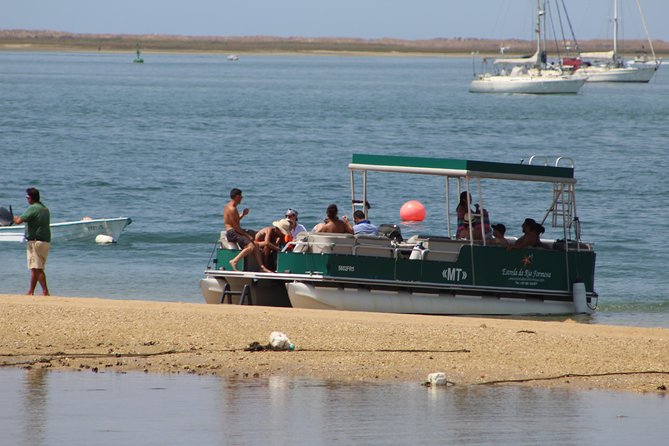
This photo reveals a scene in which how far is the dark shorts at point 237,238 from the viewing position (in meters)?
16.2

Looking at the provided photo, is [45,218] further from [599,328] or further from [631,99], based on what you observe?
[631,99]

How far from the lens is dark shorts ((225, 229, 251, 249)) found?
16203 millimetres

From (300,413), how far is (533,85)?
8631 cm

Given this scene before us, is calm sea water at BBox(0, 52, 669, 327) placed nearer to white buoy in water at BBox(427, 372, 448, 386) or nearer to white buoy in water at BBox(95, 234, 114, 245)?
white buoy in water at BBox(95, 234, 114, 245)

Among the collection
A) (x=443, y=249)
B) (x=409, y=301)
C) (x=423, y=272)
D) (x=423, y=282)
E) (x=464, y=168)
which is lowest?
(x=409, y=301)

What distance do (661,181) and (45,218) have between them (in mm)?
26561

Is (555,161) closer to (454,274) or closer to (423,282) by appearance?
(454,274)

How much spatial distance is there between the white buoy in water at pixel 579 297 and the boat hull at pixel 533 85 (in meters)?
79.1

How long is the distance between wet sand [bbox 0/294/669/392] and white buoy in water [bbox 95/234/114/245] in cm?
1009

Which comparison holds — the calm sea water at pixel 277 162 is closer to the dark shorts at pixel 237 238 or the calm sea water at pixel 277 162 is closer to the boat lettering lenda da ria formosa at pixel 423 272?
the boat lettering lenda da ria formosa at pixel 423 272

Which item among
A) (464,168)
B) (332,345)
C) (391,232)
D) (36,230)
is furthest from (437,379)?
(36,230)

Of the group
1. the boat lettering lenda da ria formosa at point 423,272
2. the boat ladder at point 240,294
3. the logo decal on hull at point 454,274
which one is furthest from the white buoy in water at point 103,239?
the logo decal on hull at point 454,274

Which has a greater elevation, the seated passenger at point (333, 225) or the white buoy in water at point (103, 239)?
the seated passenger at point (333, 225)

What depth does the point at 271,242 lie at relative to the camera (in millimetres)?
16312
